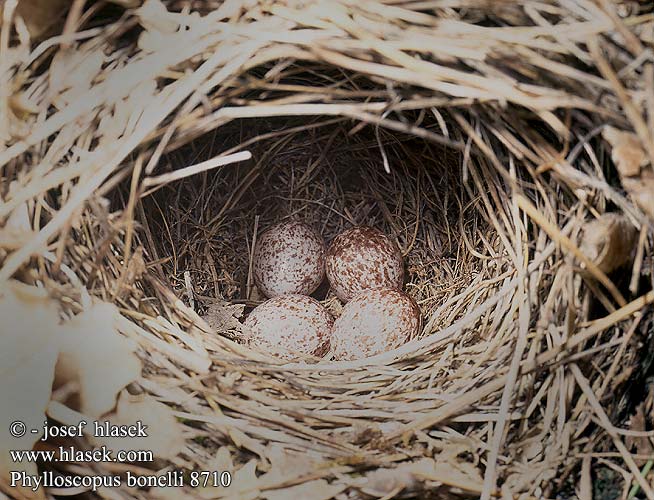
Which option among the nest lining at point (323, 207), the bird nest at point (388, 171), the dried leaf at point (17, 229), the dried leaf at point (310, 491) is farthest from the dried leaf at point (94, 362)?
the nest lining at point (323, 207)

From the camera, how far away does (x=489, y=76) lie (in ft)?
3.11

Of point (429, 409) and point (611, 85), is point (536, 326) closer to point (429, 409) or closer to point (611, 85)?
point (429, 409)

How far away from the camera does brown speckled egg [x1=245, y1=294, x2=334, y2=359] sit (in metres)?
1.51

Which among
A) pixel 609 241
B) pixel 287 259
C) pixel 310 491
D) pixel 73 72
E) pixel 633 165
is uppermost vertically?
pixel 73 72

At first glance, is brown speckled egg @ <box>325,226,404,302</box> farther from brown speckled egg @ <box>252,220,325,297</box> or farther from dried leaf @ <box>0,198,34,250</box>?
dried leaf @ <box>0,198,34,250</box>

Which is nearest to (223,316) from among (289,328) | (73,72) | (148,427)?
(289,328)

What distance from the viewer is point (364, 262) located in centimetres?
160

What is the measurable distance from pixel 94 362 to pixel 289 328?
56 cm

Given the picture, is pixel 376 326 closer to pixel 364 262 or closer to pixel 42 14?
pixel 364 262

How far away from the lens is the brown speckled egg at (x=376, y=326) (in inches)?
57.7

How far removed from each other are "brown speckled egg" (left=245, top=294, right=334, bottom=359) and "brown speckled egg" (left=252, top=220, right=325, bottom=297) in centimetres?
9

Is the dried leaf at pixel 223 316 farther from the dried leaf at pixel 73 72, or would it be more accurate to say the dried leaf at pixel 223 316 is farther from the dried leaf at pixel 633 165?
the dried leaf at pixel 633 165

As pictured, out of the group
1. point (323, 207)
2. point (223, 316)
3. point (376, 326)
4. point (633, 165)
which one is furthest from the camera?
point (323, 207)
